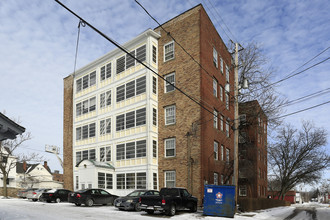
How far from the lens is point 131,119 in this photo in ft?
100

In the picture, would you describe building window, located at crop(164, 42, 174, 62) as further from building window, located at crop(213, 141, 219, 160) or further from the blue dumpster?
the blue dumpster

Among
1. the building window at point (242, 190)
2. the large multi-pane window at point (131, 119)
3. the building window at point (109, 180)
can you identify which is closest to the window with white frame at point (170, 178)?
the large multi-pane window at point (131, 119)

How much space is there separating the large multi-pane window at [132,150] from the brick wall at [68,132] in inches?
377

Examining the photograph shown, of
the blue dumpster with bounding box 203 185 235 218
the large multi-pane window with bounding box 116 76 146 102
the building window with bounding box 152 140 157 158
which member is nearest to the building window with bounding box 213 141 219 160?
the building window with bounding box 152 140 157 158

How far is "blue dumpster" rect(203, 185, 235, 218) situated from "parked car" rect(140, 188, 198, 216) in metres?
1.41

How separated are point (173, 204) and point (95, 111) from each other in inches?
783

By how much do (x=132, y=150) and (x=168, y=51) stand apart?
9953 mm

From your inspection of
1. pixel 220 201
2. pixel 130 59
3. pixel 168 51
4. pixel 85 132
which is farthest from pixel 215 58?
pixel 85 132

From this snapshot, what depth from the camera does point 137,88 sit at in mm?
30359

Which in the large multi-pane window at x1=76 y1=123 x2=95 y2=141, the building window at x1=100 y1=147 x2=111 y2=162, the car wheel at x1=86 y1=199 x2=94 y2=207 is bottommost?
A: the car wheel at x1=86 y1=199 x2=94 y2=207

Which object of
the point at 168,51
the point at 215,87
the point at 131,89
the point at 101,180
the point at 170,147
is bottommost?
the point at 101,180

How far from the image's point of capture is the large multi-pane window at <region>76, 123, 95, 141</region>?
35438 millimetres

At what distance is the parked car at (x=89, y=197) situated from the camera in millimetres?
22453

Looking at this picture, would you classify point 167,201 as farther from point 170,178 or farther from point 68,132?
point 68,132
